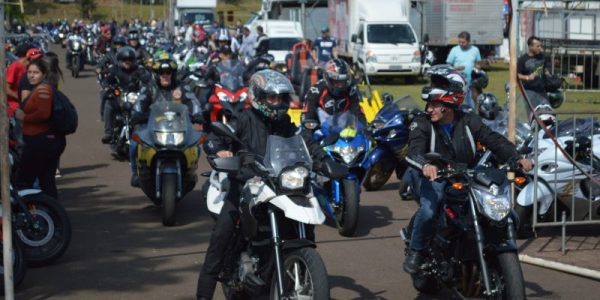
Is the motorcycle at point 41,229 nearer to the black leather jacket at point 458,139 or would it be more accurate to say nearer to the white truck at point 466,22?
the black leather jacket at point 458,139

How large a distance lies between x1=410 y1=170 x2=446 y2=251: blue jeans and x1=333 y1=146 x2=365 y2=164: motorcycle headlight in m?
3.41

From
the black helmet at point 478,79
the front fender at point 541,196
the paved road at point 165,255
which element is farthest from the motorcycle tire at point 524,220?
the black helmet at point 478,79

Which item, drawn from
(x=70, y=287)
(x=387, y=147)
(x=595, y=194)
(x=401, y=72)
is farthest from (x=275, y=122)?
(x=401, y=72)

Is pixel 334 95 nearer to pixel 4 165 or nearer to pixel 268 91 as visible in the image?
pixel 268 91

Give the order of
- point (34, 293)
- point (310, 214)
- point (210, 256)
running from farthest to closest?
point (34, 293)
point (210, 256)
point (310, 214)

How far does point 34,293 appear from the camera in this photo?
7.73 m

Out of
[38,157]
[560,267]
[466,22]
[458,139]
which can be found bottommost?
[560,267]

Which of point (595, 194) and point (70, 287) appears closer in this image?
point (70, 287)

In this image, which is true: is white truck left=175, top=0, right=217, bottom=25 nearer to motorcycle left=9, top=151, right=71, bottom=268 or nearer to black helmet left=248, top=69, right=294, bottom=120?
motorcycle left=9, top=151, right=71, bottom=268

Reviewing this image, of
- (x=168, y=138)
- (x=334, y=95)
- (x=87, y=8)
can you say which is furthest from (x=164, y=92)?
(x=87, y=8)

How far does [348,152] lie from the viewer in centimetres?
1059

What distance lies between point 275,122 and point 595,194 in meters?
3.69

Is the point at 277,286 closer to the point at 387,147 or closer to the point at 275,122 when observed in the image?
the point at 275,122

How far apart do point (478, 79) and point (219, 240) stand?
936cm
